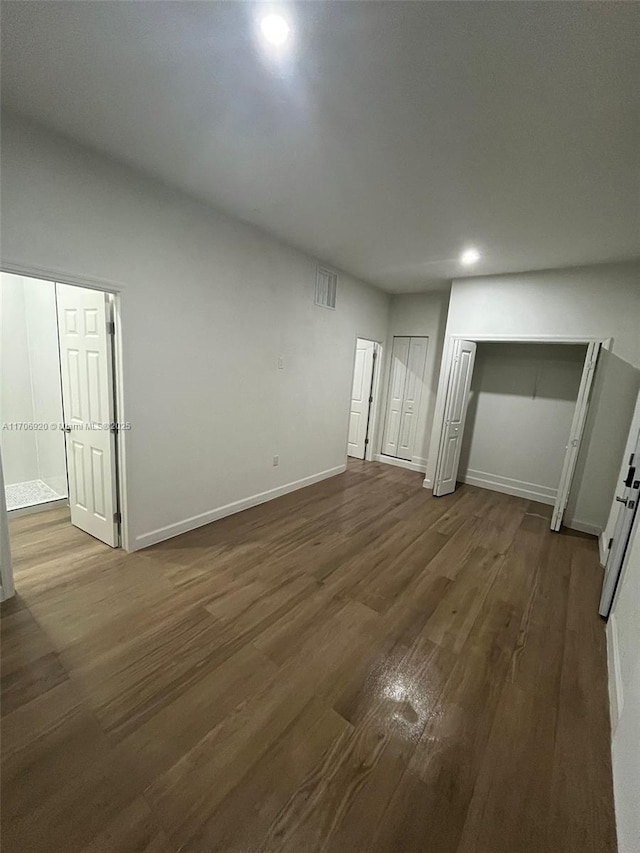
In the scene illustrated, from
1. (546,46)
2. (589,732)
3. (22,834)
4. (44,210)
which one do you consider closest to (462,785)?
(589,732)

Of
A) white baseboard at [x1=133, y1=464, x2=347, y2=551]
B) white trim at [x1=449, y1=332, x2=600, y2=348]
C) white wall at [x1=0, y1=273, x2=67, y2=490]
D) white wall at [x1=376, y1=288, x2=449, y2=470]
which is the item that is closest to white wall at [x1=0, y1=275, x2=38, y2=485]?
white wall at [x1=0, y1=273, x2=67, y2=490]

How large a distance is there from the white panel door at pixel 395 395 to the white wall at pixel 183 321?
160cm

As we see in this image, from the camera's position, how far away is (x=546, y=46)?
1.25m

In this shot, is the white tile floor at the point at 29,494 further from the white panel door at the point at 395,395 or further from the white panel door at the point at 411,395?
the white panel door at the point at 411,395

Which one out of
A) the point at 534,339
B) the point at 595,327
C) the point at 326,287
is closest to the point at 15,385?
the point at 326,287

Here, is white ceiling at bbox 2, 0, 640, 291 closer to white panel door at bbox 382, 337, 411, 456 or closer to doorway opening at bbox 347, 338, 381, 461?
white panel door at bbox 382, 337, 411, 456

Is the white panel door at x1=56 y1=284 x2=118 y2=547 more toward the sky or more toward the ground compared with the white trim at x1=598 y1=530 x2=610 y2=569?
more toward the sky

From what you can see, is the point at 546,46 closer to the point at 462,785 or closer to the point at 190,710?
the point at 462,785

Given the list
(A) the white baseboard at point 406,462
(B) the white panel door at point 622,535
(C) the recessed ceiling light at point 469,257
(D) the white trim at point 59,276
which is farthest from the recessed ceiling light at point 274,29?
(A) the white baseboard at point 406,462

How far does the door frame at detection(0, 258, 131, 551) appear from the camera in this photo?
79.4 inches

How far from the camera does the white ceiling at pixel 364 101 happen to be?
4.01 ft

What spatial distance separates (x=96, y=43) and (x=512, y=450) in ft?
17.7

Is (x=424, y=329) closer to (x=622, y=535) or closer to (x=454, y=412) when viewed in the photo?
(x=454, y=412)

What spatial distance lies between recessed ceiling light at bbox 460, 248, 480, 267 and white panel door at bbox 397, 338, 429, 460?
1695 mm
